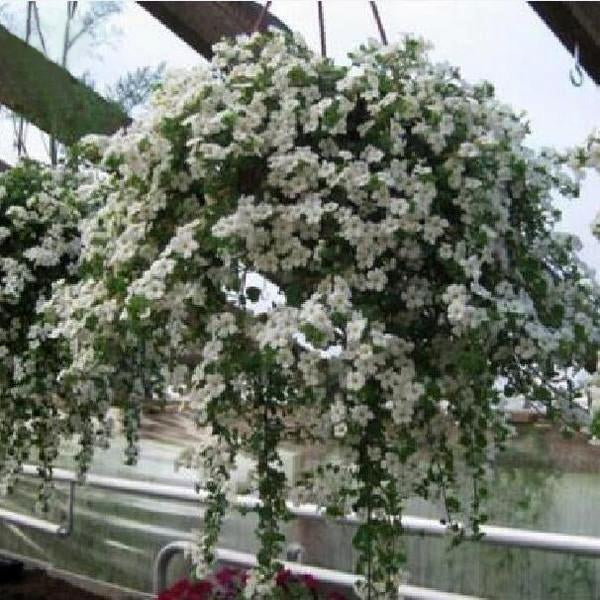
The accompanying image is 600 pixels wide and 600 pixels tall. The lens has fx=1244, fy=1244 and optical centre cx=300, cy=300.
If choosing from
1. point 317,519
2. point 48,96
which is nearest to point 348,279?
point 317,519

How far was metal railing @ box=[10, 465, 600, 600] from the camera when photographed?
2.19 metres

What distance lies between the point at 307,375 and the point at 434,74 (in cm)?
47

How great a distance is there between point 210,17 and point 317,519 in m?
1.12

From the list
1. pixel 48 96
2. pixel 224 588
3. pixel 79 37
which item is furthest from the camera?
pixel 79 37

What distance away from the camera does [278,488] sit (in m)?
1.61

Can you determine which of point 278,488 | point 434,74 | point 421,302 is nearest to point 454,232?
point 421,302

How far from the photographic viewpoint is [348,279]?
1.52 metres

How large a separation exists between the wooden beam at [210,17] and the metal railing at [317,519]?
0.92 metres


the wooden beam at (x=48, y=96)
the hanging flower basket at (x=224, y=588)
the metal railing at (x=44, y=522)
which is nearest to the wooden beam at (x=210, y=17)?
the wooden beam at (x=48, y=96)

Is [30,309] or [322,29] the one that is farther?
[30,309]

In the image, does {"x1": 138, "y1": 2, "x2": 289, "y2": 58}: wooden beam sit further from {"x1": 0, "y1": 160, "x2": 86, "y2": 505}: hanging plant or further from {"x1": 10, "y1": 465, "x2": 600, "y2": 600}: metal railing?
{"x1": 10, "y1": 465, "x2": 600, "y2": 600}: metal railing

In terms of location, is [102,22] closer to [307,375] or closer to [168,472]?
[168,472]

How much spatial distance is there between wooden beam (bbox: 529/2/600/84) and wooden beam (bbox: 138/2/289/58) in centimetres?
62

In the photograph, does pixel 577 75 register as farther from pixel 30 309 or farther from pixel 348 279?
pixel 30 309
